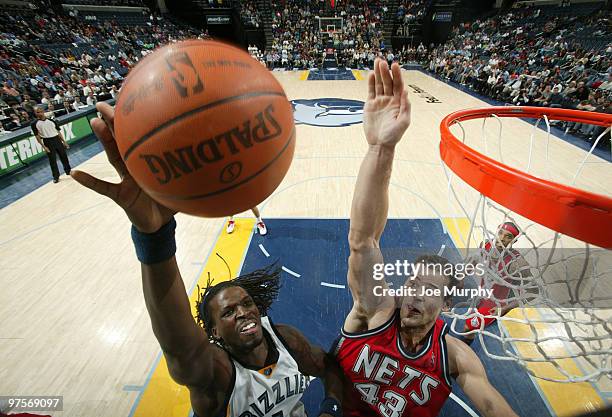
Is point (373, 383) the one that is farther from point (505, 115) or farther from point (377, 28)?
point (377, 28)

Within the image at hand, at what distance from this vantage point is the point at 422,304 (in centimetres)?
165

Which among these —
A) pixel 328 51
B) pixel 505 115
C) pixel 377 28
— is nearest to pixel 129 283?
pixel 505 115

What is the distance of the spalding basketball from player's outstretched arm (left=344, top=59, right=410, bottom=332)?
0.38 m

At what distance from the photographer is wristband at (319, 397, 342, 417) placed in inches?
63.5

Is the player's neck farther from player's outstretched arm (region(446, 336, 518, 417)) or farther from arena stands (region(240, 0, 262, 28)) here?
arena stands (region(240, 0, 262, 28))

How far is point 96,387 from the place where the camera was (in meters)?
2.57

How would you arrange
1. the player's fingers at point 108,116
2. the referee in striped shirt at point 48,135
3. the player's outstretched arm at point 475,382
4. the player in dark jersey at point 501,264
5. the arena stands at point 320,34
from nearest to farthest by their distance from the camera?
the player's fingers at point 108,116
the player's outstretched arm at point 475,382
the player in dark jersey at point 501,264
the referee in striped shirt at point 48,135
the arena stands at point 320,34

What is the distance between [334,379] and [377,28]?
24.0 meters

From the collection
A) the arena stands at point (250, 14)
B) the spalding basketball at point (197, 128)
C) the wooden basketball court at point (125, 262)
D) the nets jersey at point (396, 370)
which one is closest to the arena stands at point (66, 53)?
the wooden basketball court at point (125, 262)

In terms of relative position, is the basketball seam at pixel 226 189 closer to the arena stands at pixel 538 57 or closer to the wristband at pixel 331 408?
the wristband at pixel 331 408

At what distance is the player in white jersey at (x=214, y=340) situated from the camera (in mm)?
1128

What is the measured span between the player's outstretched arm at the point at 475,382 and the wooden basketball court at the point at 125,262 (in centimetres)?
110

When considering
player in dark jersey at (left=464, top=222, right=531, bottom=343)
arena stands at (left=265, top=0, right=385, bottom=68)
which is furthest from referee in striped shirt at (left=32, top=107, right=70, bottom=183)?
arena stands at (left=265, top=0, right=385, bottom=68)

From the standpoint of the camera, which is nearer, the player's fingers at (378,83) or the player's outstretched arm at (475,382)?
the player's fingers at (378,83)
